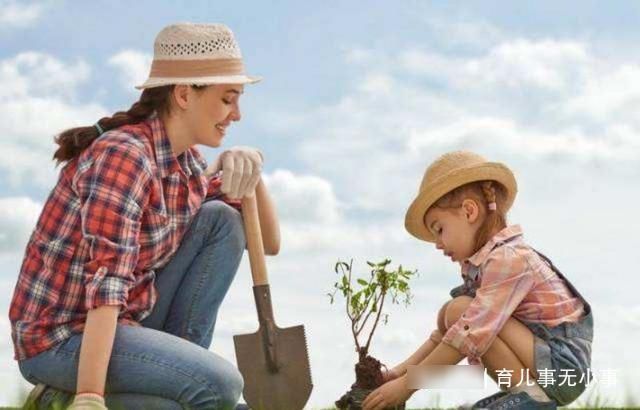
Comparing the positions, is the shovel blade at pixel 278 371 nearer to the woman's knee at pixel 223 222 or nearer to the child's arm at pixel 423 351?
the child's arm at pixel 423 351

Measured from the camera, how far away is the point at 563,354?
420 centimetres

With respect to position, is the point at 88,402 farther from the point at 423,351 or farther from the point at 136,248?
the point at 423,351

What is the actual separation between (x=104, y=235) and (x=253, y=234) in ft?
3.00

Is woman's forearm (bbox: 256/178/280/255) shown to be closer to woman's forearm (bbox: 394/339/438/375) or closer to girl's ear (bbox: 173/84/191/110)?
girl's ear (bbox: 173/84/191/110)

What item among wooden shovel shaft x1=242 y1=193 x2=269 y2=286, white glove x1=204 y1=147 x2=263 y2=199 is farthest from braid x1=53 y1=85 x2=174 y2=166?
wooden shovel shaft x1=242 y1=193 x2=269 y2=286

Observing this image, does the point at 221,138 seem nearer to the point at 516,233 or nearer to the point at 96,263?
the point at 96,263

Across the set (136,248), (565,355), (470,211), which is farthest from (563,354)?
(136,248)

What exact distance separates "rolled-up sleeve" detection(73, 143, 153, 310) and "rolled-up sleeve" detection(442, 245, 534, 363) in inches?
56.7

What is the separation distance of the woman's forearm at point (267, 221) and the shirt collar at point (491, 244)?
94 cm

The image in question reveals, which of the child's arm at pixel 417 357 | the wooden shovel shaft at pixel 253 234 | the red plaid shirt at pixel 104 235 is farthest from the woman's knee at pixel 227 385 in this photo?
the child's arm at pixel 417 357

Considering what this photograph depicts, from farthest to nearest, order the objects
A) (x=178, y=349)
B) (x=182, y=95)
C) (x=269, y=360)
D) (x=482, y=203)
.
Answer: (x=269, y=360) < (x=482, y=203) < (x=182, y=95) < (x=178, y=349)

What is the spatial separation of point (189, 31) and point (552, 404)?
2266 millimetres

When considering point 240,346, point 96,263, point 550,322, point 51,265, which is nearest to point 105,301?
point 96,263

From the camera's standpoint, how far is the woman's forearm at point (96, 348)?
3.52 meters
